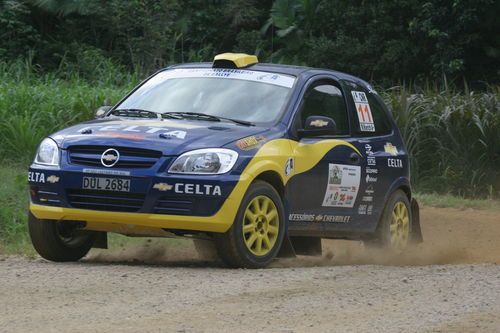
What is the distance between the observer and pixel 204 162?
7559 mm

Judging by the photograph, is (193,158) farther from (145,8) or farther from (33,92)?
(145,8)

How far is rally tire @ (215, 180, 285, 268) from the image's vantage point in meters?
7.62

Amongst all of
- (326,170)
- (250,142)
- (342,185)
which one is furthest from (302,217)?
(250,142)

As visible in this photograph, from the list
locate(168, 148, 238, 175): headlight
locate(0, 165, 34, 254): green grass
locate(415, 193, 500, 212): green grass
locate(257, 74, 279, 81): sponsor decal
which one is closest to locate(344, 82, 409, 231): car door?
locate(257, 74, 279, 81): sponsor decal

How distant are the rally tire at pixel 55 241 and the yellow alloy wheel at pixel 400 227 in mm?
2860

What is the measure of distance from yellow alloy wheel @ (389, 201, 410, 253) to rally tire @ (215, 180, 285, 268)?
2169 mm

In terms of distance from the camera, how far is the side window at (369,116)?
959 centimetres

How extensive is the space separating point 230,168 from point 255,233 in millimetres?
540

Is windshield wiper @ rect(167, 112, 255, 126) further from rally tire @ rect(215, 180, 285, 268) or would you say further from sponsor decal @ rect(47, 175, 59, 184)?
sponsor decal @ rect(47, 175, 59, 184)

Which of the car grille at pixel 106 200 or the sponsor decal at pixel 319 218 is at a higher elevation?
the car grille at pixel 106 200

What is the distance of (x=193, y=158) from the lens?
7551mm

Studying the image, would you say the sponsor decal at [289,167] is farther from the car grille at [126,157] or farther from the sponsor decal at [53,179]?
the sponsor decal at [53,179]

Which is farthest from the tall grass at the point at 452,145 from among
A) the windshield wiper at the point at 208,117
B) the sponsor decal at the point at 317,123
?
the windshield wiper at the point at 208,117

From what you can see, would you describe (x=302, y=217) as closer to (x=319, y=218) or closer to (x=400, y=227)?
(x=319, y=218)
